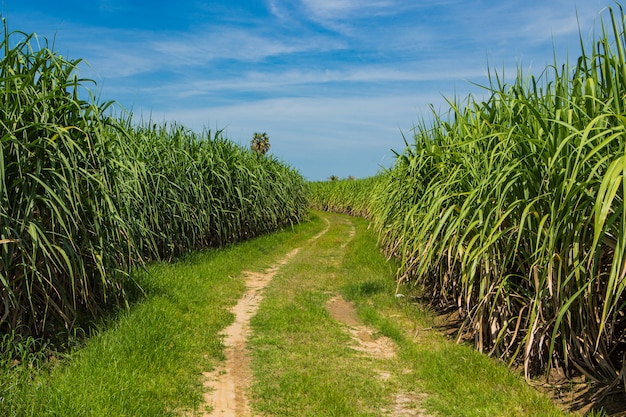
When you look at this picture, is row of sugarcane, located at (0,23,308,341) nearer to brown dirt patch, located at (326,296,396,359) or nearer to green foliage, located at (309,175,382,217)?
brown dirt patch, located at (326,296,396,359)

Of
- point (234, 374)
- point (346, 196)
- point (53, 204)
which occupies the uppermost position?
point (346, 196)

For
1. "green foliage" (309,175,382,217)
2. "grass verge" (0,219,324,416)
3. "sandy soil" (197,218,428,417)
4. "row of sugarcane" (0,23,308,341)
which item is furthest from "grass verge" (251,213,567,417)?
"green foliage" (309,175,382,217)

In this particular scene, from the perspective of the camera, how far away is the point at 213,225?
37.9 feet

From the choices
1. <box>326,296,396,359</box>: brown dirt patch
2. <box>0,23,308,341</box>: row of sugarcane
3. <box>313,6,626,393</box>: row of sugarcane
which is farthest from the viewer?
<box>326,296,396,359</box>: brown dirt patch

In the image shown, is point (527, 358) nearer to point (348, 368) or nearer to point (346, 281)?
point (348, 368)

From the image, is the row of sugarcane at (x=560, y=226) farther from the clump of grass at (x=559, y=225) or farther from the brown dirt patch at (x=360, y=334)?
the brown dirt patch at (x=360, y=334)

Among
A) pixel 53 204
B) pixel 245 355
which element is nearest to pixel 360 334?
pixel 245 355

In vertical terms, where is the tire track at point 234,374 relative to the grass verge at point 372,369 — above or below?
below

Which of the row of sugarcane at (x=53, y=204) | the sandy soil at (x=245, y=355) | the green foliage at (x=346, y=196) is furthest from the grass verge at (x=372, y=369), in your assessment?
the green foliage at (x=346, y=196)

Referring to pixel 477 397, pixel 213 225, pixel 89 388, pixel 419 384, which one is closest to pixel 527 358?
pixel 477 397

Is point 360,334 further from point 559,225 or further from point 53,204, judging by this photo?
point 53,204

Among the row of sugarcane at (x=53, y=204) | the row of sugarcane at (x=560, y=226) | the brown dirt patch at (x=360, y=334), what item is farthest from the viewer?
the brown dirt patch at (x=360, y=334)

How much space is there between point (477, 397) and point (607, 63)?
2679 millimetres

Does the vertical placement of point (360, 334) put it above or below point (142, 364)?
above
